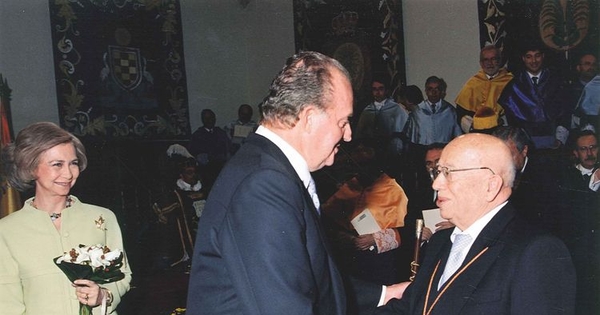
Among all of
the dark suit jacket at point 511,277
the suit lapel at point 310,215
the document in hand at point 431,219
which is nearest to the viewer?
the suit lapel at point 310,215

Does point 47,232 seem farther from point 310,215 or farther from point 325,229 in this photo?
point 310,215

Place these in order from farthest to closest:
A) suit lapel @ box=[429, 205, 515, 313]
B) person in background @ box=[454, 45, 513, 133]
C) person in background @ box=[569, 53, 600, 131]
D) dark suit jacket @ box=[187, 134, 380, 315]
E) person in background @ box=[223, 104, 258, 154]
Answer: person in background @ box=[223, 104, 258, 154]
person in background @ box=[454, 45, 513, 133]
person in background @ box=[569, 53, 600, 131]
suit lapel @ box=[429, 205, 515, 313]
dark suit jacket @ box=[187, 134, 380, 315]

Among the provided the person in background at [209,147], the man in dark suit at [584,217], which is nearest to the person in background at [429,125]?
Result: the man in dark suit at [584,217]

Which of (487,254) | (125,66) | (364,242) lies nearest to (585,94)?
(364,242)

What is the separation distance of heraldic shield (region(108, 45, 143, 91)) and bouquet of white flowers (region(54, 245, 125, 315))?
364 inches

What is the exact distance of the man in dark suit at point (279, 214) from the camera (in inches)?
65.9

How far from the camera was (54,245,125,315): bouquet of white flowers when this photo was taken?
Result: 285 cm

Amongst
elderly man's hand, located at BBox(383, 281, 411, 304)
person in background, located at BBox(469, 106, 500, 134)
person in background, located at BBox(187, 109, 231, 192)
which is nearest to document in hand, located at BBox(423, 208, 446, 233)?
elderly man's hand, located at BBox(383, 281, 411, 304)

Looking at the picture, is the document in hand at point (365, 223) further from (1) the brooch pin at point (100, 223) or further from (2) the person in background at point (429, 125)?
(2) the person in background at point (429, 125)

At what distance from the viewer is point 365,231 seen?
5.21m

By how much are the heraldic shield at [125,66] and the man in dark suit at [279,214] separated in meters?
10.4

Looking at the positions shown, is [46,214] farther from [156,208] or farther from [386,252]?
[156,208]

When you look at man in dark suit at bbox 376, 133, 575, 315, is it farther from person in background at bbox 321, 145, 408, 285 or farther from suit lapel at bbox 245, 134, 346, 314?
person in background at bbox 321, 145, 408, 285

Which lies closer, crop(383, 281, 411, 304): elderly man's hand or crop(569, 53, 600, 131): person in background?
crop(383, 281, 411, 304): elderly man's hand
